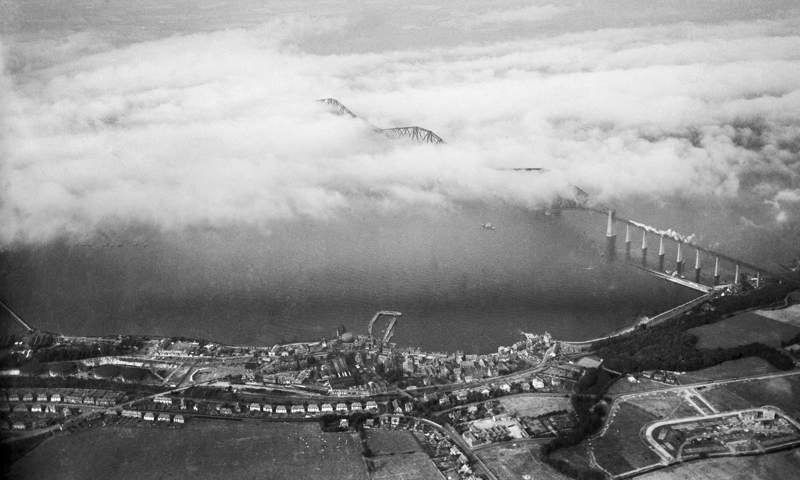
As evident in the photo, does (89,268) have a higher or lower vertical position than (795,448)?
higher

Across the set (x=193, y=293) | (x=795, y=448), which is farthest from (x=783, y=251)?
(x=193, y=293)

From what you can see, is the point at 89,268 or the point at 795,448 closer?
the point at 795,448

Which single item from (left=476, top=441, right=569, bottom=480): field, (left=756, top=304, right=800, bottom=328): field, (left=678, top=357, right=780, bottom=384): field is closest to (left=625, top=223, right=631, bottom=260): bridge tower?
(left=756, top=304, right=800, bottom=328): field

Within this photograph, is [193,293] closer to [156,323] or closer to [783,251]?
[156,323]

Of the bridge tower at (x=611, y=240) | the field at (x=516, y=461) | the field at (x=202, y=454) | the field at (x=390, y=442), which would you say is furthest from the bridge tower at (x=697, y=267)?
the field at (x=202, y=454)

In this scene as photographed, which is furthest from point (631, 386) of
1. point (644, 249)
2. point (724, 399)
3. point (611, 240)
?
point (611, 240)

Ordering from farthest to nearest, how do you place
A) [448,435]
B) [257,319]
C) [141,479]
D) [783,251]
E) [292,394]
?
[783,251] < [257,319] < [292,394] < [448,435] < [141,479]
